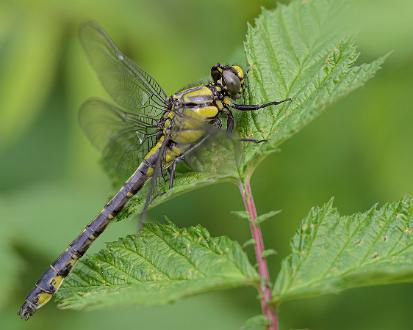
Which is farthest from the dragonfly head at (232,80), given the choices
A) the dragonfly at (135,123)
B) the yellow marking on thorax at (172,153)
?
the yellow marking on thorax at (172,153)

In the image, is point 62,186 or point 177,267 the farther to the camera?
point 62,186

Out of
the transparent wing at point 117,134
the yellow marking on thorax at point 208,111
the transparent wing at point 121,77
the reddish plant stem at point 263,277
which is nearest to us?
the reddish plant stem at point 263,277

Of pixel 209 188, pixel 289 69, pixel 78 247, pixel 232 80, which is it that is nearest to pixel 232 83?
pixel 232 80

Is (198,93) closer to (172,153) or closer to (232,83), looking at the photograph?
(232,83)

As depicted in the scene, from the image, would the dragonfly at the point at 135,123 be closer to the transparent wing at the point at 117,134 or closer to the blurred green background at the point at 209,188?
the transparent wing at the point at 117,134

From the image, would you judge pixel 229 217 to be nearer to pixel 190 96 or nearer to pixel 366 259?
pixel 190 96

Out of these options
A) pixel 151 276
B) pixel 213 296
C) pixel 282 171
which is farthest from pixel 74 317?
pixel 151 276

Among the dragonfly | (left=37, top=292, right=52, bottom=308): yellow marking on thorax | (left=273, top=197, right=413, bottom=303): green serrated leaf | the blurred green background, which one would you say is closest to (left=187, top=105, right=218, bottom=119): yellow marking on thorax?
the dragonfly

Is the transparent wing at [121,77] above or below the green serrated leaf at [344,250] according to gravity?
above
